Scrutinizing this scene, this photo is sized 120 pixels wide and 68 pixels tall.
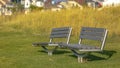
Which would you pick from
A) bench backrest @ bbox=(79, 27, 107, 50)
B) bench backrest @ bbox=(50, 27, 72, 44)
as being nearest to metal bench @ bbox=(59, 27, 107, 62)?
bench backrest @ bbox=(79, 27, 107, 50)

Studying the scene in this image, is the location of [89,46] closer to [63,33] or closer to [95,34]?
[95,34]

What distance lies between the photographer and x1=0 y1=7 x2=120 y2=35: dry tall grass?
2002cm

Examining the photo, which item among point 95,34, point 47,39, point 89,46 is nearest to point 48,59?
point 89,46

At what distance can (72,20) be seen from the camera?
21.4 metres

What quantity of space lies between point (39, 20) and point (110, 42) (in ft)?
26.6

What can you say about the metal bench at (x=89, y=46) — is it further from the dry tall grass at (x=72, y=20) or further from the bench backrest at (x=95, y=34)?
the dry tall grass at (x=72, y=20)

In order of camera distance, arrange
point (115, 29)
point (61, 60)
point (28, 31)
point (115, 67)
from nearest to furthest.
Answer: point (115, 67), point (61, 60), point (115, 29), point (28, 31)

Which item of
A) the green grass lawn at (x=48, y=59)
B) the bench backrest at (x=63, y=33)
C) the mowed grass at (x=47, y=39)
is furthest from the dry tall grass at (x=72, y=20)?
the bench backrest at (x=63, y=33)

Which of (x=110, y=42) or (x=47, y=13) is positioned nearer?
(x=110, y=42)

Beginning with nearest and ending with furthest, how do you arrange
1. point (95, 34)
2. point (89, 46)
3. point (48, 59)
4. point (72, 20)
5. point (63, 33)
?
point (89, 46)
point (95, 34)
point (48, 59)
point (63, 33)
point (72, 20)

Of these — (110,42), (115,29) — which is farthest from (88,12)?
(110,42)

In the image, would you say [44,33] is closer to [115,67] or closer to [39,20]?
[39,20]

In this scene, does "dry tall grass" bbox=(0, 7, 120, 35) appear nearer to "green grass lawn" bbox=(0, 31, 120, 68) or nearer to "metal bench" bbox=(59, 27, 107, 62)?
"green grass lawn" bbox=(0, 31, 120, 68)

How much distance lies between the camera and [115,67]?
9906mm
